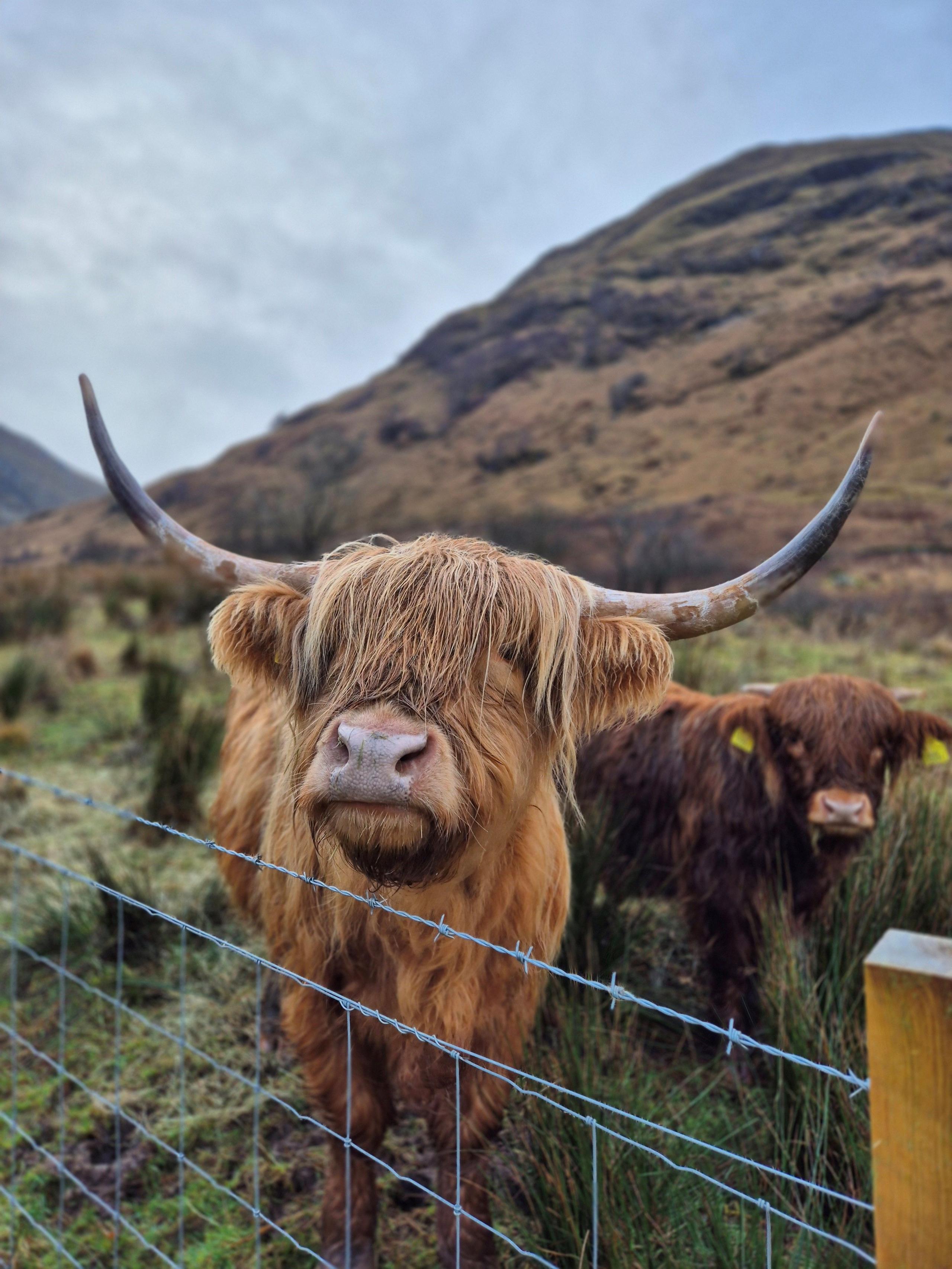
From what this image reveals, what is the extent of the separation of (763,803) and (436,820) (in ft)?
6.46

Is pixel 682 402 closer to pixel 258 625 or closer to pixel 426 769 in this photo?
pixel 258 625

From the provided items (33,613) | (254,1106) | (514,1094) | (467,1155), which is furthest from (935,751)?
(33,613)

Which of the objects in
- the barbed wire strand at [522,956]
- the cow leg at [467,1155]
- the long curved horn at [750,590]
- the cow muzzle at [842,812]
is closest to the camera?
the barbed wire strand at [522,956]

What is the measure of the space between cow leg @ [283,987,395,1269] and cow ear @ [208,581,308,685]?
0.90 meters

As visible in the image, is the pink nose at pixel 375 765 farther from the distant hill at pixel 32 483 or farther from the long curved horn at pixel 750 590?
the distant hill at pixel 32 483

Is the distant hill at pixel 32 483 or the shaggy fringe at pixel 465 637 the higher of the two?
the distant hill at pixel 32 483

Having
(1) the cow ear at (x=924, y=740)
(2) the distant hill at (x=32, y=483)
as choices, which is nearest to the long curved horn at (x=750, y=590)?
(1) the cow ear at (x=924, y=740)

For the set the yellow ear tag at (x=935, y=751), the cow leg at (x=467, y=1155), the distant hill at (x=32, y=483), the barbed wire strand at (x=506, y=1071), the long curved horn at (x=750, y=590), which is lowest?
the cow leg at (x=467, y=1155)

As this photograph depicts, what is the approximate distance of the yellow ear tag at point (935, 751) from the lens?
2.88 m

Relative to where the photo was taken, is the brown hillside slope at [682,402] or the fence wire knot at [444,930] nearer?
the fence wire knot at [444,930]

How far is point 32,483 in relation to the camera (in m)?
79.2

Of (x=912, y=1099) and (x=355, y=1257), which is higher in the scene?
(x=912, y=1099)

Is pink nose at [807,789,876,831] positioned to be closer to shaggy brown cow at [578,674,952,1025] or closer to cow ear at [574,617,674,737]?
shaggy brown cow at [578,674,952,1025]

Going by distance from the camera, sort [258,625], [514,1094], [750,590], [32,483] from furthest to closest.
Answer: [32,483] < [514,1094] < [258,625] < [750,590]
